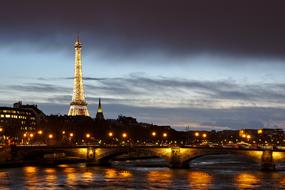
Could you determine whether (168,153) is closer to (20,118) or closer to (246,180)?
(246,180)

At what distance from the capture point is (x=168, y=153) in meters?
87.4

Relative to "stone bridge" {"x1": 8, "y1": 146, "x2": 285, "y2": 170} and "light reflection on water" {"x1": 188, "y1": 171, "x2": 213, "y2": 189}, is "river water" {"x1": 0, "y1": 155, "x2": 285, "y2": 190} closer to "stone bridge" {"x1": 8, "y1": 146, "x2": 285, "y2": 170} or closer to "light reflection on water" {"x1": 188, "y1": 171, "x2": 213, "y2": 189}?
"light reflection on water" {"x1": 188, "y1": 171, "x2": 213, "y2": 189}

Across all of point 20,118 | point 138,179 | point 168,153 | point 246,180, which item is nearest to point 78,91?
point 20,118

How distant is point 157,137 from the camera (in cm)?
19738

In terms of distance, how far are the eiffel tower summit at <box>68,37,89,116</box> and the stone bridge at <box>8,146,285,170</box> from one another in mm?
59300

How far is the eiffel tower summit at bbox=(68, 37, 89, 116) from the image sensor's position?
156125 millimetres

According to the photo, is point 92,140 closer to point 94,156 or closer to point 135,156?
point 135,156

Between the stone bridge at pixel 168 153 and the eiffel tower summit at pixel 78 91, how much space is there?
59.3 meters

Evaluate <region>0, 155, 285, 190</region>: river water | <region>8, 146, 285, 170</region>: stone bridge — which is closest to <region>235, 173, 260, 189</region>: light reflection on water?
<region>0, 155, 285, 190</region>: river water

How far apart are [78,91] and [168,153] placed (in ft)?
256

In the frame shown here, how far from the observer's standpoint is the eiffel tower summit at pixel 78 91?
512ft

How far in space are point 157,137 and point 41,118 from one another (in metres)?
36.2

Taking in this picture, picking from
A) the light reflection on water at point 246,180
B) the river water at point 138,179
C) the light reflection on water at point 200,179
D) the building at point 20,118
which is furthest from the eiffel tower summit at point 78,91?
the light reflection on water at point 246,180

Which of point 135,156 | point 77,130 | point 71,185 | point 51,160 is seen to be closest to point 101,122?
point 77,130
